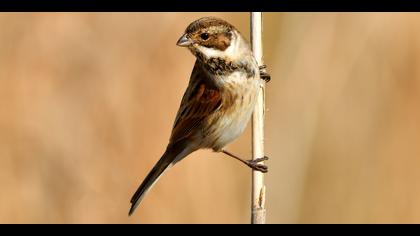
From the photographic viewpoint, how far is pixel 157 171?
4977 millimetres

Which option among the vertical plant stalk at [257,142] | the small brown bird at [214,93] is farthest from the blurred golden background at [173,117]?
the vertical plant stalk at [257,142]

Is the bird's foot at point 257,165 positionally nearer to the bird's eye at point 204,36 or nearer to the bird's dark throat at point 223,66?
the bird's dark throat at point 223,66

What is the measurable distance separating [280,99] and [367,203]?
1022 mm

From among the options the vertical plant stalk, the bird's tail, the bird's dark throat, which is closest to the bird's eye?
the bird's dark throat

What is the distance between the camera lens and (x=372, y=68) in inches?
251

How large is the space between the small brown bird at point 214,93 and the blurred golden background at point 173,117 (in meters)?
1.15

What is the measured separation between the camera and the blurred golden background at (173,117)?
20.4 ft

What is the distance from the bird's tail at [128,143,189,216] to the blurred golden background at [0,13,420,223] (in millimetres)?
1166

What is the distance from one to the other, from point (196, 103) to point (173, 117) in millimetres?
1387

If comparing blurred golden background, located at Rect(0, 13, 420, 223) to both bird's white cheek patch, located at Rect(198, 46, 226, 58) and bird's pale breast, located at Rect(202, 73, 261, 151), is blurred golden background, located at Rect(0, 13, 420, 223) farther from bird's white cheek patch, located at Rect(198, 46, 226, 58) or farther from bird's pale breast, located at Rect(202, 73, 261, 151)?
bird's white cheek patch, located at Rect(198, 46, 226, 58)

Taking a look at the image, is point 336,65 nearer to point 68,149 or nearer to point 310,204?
point 310,204

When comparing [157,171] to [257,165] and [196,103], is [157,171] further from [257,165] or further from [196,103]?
[257,165]

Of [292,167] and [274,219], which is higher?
[292,167]
